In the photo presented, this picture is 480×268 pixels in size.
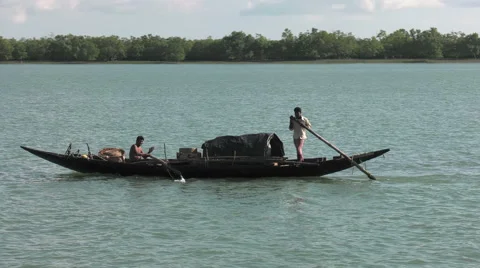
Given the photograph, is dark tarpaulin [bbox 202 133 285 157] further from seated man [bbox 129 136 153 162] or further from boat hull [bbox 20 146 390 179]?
seated man [bbox 129 136 153 162]

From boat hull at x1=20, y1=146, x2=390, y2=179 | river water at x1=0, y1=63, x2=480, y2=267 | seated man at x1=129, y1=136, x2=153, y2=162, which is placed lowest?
river water at x1=0, y1=63, x2=480, y2=267

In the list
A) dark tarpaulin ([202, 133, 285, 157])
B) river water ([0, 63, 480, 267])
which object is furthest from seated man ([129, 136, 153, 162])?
dark tarpaulin ([202, 133, 285, 157])

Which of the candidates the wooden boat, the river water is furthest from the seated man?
the river water

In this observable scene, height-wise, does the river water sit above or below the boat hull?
below

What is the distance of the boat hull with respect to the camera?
24.1 m

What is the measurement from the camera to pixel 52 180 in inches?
1006

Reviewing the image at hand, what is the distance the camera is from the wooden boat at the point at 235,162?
2414 cm

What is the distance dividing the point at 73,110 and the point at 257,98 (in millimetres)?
19881

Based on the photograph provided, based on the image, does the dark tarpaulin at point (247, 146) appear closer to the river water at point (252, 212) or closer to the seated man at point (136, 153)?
the river water at point (252, 212)

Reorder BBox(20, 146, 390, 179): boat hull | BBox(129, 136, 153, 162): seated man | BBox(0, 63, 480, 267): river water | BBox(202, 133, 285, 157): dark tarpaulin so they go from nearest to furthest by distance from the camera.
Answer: BBox(0, 63, 480, 267): river water → BBox(20, 146, 390, 179): boat hull → BBox(202, 133, 285, 157): dark tarpaulin → BBox(129, 136, 153, 162): seated man

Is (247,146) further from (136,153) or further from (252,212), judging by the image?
(252,212)

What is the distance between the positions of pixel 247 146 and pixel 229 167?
0.81 metres

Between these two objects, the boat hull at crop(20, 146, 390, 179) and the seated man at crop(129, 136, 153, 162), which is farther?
the seated man at crop(129, 136, 153, 162)

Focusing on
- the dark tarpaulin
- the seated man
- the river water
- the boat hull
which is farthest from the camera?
the seated man
